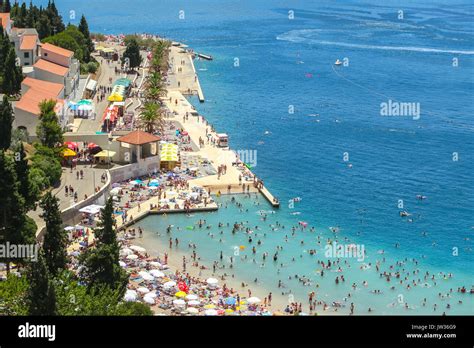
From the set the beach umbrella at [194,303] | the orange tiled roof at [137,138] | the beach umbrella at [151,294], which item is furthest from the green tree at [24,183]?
the orange tiled roof at [137,138]

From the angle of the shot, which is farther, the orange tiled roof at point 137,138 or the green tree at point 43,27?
the green tree at point 43,27

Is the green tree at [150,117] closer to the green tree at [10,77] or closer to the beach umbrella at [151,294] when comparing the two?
the green tree at [10,77]

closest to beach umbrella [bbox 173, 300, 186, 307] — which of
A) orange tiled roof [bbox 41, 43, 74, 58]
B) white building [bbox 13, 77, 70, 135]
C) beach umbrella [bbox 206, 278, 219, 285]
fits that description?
beach umbrella [bbox 206, 278, 219, 285]

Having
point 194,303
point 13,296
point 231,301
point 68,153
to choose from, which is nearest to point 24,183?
point 194,303

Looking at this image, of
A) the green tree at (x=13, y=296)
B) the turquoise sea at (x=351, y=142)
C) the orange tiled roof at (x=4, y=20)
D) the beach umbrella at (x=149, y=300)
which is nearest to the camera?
the green tree at (x=13, y=296)

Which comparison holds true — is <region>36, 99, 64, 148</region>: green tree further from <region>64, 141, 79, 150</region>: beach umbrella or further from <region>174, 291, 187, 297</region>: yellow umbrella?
<region>174, 291, 187, 297</region>: yellow umbrella
